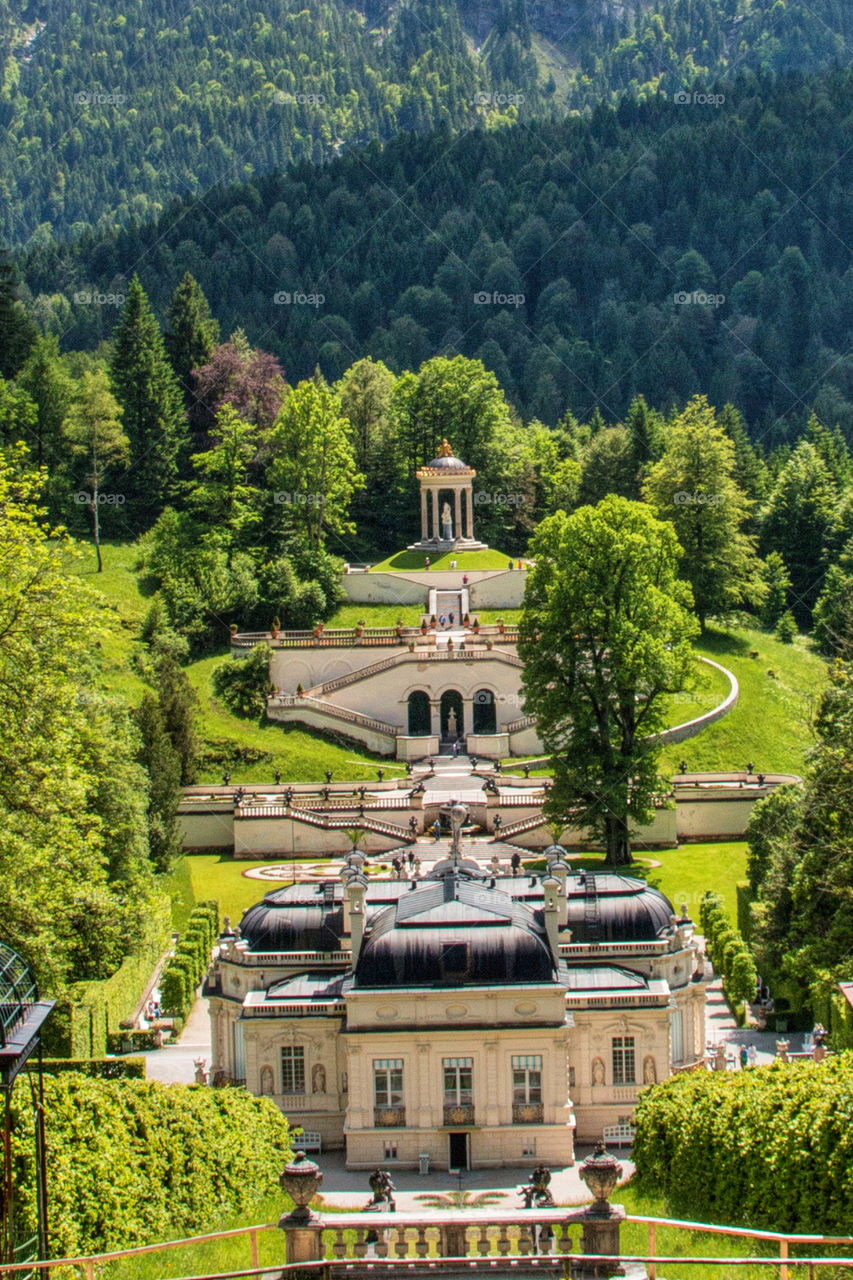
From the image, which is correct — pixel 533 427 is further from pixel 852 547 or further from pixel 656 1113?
pixel 656 1113

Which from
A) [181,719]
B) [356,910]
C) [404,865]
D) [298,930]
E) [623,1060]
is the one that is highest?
[181,719]

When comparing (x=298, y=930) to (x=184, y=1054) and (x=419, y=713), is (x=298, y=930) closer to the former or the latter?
(x=184, y=1054)

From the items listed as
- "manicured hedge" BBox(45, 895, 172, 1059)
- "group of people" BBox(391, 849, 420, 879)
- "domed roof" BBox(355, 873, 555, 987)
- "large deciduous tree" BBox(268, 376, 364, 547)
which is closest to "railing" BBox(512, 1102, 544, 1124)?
"domed roof" BBox(355, 873, 555, 987)

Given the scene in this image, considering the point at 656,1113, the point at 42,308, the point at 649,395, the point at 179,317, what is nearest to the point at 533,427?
the point at 179,317

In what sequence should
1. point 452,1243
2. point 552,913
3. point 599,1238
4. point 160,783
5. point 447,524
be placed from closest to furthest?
1. point 599,1238
2. point 452,1243
3. point 552,913
4. point 160,783
5. point 447,524

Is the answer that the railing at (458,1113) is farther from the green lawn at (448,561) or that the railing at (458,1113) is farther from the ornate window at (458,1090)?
the green lawn at (448,561)

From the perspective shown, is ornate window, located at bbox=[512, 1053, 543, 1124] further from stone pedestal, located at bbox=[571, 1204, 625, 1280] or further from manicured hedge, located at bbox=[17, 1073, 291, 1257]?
stone pedestal, located at bbox=[571, 1204, 625, 1280]

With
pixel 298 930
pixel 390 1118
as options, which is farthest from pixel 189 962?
pixel 390 1118
